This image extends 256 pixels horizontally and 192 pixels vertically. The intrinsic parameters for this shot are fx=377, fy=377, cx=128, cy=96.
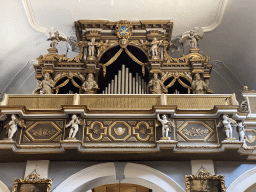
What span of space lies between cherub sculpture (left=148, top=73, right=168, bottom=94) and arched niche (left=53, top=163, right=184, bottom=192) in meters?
2.64

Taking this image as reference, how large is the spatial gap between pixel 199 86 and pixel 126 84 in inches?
87.8

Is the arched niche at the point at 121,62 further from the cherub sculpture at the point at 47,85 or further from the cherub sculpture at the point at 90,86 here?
the cherub sculpture at the point at 47,85

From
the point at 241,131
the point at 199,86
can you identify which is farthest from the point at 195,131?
the point at 199,86

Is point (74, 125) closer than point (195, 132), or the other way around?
point (74, 125)

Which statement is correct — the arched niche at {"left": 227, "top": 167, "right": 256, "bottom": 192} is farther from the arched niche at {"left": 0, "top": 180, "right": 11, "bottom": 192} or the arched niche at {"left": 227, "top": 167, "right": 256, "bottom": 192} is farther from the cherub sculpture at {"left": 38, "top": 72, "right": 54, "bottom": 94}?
the cherub sculpture at {"left": 38, "top": 72, "right": 54, "bottom": 94}

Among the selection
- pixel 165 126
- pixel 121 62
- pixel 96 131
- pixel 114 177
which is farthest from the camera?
pixel 121 62

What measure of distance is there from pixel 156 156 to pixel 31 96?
3.73 m

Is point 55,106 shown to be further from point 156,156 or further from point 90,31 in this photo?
point 90,31

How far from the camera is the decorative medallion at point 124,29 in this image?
12766mm

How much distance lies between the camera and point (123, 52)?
12.6m

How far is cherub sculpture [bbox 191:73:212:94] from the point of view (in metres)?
11.4

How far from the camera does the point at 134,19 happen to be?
13258mm

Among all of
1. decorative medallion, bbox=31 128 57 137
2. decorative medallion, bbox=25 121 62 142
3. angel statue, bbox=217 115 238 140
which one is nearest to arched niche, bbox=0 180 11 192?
decorative medallion, bbox=25 121 62 142

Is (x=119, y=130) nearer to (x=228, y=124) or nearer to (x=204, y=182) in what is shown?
(x=204, y=182)
